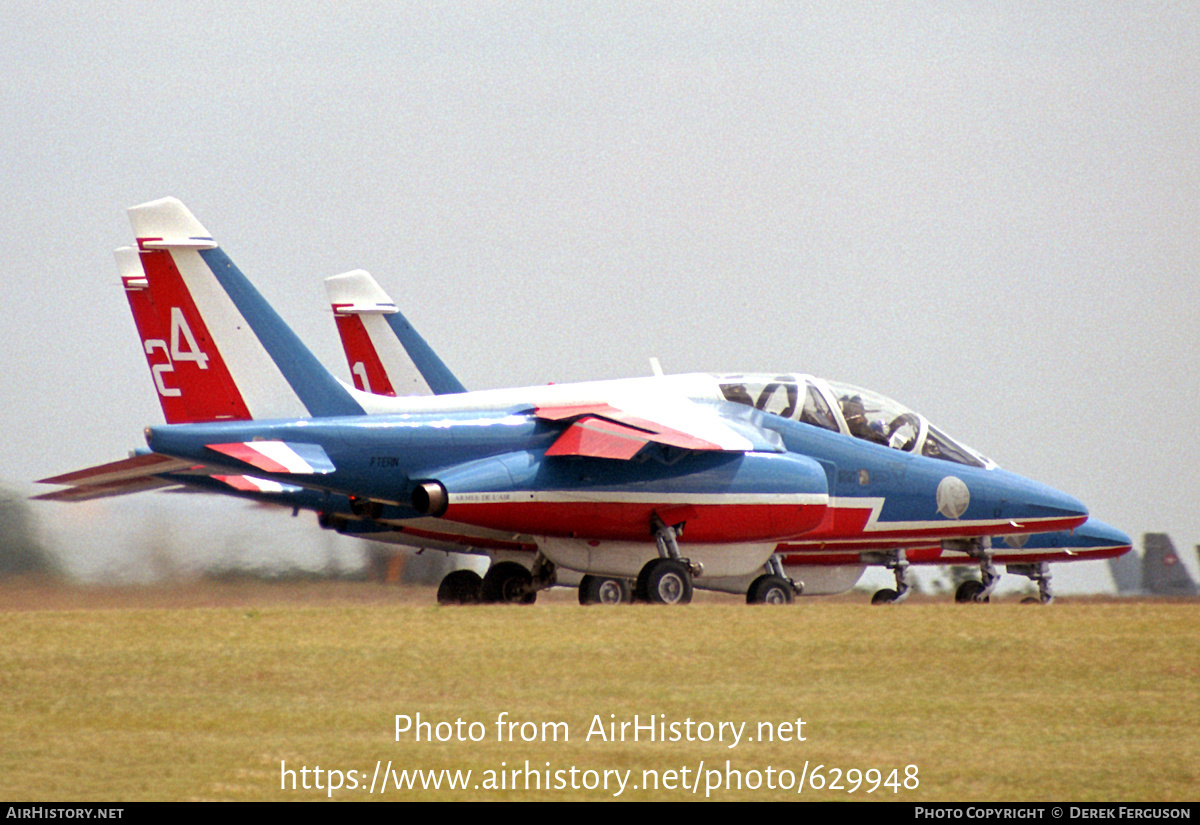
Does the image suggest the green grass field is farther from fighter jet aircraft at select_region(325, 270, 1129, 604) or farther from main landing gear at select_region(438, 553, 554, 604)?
fighter jet aircraft at select_region(325, 270, 1129, 604)

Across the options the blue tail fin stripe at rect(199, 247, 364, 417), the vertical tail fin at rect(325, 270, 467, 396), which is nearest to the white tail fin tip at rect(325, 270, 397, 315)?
the vertical tail fin at rect(325, 270, 467, 396)

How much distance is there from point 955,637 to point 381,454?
7.26m

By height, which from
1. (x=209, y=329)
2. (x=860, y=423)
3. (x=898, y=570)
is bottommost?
(x=898, y=570)

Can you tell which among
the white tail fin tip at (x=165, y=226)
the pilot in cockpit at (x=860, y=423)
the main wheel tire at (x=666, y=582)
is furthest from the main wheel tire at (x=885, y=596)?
the white tail fin tip at (x=165, y=226)

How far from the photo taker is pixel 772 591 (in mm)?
22828

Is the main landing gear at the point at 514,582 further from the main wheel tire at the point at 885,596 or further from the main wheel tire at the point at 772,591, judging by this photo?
the main wheel tire at the point at 885,596

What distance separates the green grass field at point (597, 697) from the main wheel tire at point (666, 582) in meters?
→ 3.14

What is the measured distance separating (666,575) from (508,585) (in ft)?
9.29

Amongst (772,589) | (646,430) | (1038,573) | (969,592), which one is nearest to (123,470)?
(646,430)

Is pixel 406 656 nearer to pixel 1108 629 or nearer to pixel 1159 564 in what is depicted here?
pixel 1108 629

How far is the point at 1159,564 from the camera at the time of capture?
3080 cm

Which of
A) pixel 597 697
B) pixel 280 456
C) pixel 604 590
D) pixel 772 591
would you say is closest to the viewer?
pixel 597 697

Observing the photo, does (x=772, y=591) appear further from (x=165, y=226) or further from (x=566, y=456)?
(x=165, y=226)

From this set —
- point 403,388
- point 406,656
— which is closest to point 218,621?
point 406,656
